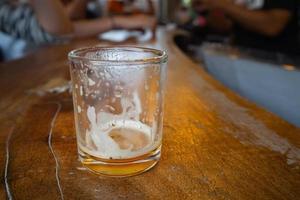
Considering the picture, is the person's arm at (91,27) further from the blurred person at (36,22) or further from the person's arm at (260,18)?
the person's arm at (260,18)

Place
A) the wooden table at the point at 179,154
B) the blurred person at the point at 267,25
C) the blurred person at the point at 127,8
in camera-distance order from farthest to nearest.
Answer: the blurred person at the point at 127,8
the blurred person at the point at 267,25
the wooden table at the point at 179,154

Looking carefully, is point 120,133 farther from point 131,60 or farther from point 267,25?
point 267,25

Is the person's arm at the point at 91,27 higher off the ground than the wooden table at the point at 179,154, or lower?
lower

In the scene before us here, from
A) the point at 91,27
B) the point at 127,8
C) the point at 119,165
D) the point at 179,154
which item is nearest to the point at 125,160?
the point at 119,165

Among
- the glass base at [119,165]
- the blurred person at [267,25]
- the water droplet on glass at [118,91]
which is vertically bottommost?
the blurred person at [267,25]

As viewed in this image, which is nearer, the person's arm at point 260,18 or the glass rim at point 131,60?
the glass rim at point 131,60

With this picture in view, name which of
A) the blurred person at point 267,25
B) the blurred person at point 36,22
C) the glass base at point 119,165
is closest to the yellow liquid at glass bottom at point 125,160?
the glass base at point 119,165

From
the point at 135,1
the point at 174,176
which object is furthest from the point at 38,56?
the point at 135,1

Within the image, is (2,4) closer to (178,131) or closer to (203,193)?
(178,131)
